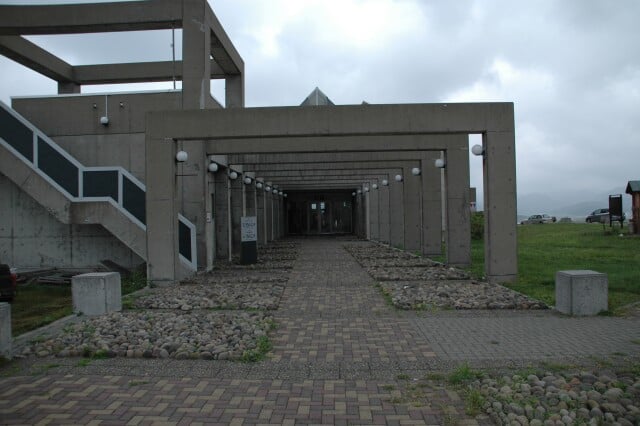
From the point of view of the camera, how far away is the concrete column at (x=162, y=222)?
485 inches

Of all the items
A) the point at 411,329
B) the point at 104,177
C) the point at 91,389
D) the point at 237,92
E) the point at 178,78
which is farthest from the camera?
the point at 178,78

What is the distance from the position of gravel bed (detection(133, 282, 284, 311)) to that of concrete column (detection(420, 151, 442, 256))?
807 cm

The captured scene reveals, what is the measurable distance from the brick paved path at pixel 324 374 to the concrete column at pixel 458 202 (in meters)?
7.55

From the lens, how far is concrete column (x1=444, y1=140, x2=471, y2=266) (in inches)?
627

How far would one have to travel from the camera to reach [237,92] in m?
21.3

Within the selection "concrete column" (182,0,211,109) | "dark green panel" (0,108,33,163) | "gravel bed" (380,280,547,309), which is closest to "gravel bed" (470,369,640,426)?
"gravel bed" (380,280,547,309)

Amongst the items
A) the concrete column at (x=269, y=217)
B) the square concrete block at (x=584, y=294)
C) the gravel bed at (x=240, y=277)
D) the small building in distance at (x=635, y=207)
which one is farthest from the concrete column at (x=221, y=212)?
the small building in distance at (x=635, y=207)

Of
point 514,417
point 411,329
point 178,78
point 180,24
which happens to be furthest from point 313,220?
point 514,417

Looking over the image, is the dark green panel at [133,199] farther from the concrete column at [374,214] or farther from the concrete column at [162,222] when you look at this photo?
the concrete column at [374,214]

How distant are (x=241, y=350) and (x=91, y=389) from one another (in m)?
1.75

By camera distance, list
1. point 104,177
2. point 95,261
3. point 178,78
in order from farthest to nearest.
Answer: point 178,78 → point 95,261 → point 104,177

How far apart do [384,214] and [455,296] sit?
62.9 feet

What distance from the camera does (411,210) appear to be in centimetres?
2133

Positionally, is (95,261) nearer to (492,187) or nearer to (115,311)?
(115,311)
